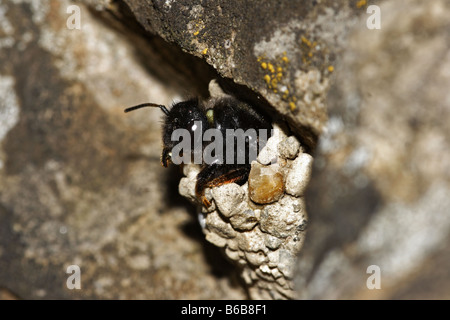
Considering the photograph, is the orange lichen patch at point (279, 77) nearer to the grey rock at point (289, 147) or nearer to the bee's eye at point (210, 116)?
the grey rock at point (289, 147)

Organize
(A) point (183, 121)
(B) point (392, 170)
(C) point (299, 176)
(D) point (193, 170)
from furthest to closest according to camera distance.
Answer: (D) point (193, 170), (A) point (183, 121), (C) point (299, 176), (B) point (392, 170)

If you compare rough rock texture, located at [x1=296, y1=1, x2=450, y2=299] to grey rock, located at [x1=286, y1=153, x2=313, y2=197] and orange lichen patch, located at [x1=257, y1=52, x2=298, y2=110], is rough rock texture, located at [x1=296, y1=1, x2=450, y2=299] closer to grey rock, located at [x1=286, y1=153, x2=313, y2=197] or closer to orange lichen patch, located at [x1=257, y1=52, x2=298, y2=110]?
orange lichen patch, located at [x1=257, y1=52, x2=298, y2=110]

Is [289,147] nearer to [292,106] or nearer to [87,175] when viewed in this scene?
[292,106]

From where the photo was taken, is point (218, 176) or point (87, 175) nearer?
point (218, 176)

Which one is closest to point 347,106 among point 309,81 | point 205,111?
point 309,81

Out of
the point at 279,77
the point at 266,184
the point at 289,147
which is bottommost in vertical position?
the point at 266,184

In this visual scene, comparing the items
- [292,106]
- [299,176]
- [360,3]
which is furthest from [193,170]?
[360,3]

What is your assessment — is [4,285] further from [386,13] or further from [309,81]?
[386,13]
